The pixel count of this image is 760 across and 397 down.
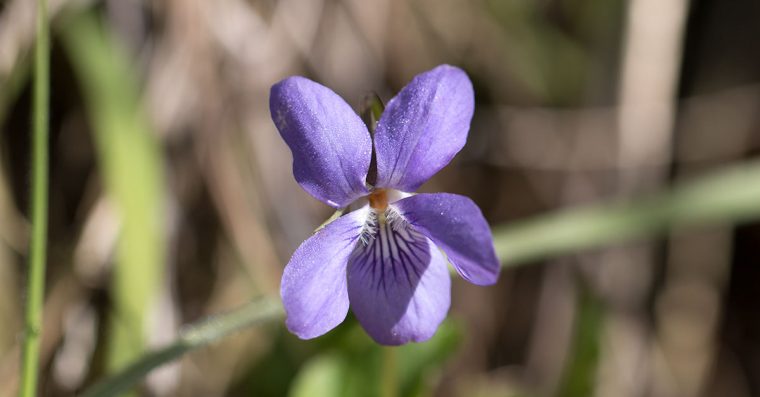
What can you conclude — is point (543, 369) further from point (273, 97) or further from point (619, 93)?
point (273, 97)

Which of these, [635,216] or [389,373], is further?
[635,216]

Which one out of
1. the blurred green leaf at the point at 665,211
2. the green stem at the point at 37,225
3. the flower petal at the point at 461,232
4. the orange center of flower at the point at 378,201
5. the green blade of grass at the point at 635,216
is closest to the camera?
the flower petal at the point at 461,232

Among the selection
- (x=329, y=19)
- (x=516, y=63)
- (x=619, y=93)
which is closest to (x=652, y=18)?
(x=619, y=93)

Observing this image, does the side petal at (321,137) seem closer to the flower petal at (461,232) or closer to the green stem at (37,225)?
the flower petal at (461,232)

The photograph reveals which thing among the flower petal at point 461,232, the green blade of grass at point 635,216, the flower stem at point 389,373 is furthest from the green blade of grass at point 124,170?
the flower petal at point 461,232

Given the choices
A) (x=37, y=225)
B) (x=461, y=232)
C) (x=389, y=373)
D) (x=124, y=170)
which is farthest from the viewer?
(x=124, y=170)

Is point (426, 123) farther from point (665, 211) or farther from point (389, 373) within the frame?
point (665, 211)

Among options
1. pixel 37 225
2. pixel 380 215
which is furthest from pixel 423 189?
pixel 37 225

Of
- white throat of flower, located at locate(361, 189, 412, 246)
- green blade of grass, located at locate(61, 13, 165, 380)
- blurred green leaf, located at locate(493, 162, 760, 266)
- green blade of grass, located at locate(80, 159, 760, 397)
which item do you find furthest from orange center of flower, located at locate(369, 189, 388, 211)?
green blade of grass, located at locate(61, 13, 165, 380)
